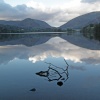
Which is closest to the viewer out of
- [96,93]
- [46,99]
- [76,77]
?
[46,99]

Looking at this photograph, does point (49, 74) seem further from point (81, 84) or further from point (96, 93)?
point (96, 93)

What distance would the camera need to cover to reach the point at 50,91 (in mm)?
28938

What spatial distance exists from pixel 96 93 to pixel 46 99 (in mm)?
6251

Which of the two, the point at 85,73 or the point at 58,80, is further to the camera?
the point at 85,73

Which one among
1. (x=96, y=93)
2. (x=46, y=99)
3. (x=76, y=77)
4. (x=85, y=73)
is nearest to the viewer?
(x=46, y=99)

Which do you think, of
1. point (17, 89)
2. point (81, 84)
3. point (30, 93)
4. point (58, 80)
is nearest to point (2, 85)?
point (17, 89)

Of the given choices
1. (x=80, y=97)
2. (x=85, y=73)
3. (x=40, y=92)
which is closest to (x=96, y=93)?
(x=80, y=97)

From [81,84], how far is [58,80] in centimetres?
384

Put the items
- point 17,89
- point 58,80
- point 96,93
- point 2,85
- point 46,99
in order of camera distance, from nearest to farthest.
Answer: point 46,99
point 96,93
point 17,89
point 2,85
point 58,80

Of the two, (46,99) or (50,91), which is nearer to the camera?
(46,99)

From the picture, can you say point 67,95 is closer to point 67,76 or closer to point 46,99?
point 46,99

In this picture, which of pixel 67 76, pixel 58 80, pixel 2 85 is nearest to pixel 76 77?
pixel 67 76

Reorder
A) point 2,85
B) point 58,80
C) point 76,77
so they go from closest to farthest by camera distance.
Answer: point 2,85 < point 58,80 < point 76,77

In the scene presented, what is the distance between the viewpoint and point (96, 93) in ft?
91.1
